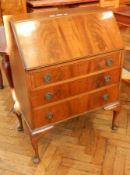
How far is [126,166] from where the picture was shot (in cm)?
163

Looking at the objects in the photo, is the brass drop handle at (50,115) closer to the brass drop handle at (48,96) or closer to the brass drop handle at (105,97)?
the brass drop handle at (48,96)

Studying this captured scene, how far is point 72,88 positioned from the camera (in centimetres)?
146

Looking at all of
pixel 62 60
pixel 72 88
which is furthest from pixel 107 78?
pixel 62 60

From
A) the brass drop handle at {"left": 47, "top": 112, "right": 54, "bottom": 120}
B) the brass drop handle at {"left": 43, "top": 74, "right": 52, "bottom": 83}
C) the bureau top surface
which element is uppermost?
the bureau top surface

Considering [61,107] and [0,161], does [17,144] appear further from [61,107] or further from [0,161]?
[61,107]

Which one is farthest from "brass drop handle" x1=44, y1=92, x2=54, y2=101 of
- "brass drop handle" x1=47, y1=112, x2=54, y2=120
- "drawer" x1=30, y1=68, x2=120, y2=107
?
"brass drop handle" x1=47, y1=112, x2=54, y2=120

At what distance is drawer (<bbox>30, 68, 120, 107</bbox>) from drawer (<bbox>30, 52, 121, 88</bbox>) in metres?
0.05

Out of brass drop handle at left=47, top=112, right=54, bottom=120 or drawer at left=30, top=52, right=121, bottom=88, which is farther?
brass drop handle at left=47, top=112, right=54, bottom=120

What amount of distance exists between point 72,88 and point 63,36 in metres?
0.34

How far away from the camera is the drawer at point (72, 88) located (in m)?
1.37

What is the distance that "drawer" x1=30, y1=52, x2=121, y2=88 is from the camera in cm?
130

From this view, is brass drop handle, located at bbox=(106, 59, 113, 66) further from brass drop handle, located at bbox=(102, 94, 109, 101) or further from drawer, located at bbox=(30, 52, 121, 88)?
brass drop handle, located at bbox=(102, 94, 109, 101)

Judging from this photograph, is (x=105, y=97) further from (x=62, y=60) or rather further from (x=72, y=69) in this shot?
(x=62, y=60)

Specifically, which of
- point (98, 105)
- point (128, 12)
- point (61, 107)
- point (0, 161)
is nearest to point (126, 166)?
point (98, 105)
